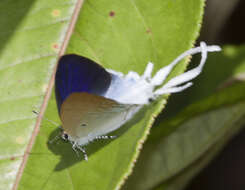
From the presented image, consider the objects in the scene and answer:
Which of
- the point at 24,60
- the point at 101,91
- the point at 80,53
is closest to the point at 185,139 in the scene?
the point at 101,91

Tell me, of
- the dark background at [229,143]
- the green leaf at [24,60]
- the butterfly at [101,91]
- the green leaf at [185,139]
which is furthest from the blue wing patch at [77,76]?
the dark background at [229,143]

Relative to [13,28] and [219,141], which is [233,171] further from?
[13,28]

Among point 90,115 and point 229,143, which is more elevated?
point 90,115

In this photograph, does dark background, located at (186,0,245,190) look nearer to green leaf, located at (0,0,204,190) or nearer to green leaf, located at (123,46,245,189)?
green leaf, located at (123,46,245,189)

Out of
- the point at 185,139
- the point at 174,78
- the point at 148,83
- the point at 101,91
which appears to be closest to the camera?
the point at 174,78

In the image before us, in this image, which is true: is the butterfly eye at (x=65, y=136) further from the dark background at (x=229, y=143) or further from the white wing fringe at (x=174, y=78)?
the dark background at (x=229, y=143)

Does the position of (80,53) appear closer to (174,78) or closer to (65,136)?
(65,136)

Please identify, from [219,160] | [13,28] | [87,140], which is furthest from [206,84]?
[13,28]
